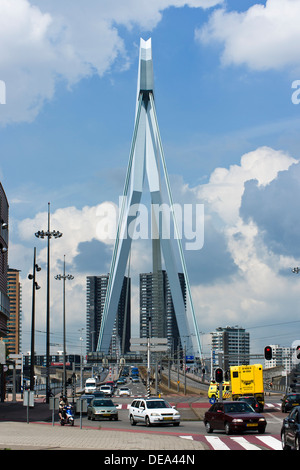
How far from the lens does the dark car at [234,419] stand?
2748 centimetres

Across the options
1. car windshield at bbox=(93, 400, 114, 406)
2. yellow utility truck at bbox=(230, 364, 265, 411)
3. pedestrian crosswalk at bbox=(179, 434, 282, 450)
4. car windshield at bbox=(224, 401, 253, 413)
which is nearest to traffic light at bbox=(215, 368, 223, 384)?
car windshield at bbox=(93, 400, 114, 406)

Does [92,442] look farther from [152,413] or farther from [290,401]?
[290,401]

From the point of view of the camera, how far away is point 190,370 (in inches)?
5965

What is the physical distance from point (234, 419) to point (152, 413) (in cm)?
664

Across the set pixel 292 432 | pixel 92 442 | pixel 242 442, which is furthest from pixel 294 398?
pixel 292 432

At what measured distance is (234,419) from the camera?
27.6 meters

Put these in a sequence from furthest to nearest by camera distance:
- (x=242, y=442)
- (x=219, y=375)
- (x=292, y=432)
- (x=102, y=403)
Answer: (x=219, y=375), (x=102, y=403), (x=242, y=442), (x=292, y=432)

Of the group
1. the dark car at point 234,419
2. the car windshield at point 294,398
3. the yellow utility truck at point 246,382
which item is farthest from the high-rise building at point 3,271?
the dark car at point 234,419

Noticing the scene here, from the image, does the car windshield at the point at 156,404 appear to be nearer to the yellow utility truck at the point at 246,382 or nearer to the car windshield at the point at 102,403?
the car windshield at the point at 102,403

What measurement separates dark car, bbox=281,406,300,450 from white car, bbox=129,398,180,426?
41.7 ft

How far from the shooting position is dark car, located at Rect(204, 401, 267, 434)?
27.5 m

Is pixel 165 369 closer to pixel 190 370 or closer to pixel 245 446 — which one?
pixel 190 370
